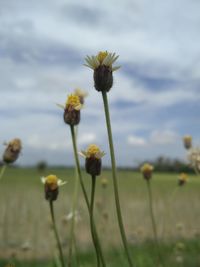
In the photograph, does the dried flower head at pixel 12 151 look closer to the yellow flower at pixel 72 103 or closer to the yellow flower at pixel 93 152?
the yellow flower at pixel 72 103

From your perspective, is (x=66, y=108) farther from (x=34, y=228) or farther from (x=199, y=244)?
(x=34, y=228)

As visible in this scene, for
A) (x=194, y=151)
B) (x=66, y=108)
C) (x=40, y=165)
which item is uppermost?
(x=66, y=108)

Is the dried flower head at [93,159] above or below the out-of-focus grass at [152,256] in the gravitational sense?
above

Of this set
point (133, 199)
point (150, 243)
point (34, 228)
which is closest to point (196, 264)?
point (150, 243)

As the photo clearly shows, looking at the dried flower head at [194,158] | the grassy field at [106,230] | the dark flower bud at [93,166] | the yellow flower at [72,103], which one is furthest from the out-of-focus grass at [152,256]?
the dark flower bud at [93,166]

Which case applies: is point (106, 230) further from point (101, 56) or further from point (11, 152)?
point (101, 56)

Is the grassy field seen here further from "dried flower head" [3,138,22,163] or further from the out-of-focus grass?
"dried flower head" [3,138,22,163]
